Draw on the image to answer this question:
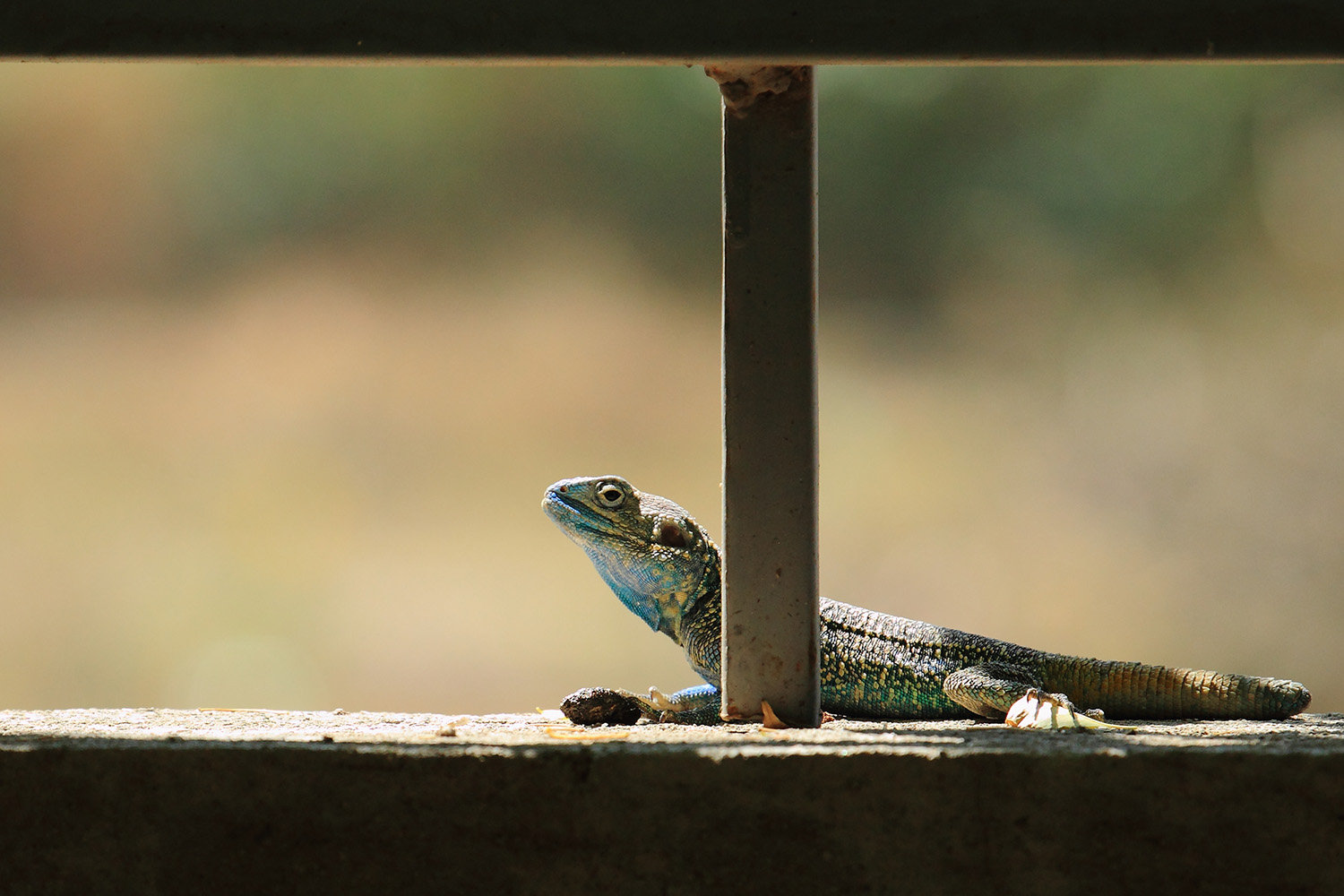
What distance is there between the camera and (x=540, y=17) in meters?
2.29

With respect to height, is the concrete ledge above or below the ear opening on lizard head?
below

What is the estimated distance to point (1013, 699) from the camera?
301cm

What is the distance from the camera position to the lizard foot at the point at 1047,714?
102 inches

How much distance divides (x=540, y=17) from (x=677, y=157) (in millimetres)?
5181

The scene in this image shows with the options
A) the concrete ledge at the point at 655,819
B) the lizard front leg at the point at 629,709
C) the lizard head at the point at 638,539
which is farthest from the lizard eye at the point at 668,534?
the concrete ledge at the point at 655,819

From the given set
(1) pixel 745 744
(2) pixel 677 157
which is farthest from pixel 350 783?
(2) pixel 677 157

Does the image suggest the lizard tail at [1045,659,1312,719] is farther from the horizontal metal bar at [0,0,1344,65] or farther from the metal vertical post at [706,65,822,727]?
the horizontal metal bar at [0,0,1344,65]

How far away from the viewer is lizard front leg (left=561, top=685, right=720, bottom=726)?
290 centimetres

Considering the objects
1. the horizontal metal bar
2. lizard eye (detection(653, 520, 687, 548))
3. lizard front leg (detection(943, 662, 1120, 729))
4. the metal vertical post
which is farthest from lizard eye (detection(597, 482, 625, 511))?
the horizontal metal bar

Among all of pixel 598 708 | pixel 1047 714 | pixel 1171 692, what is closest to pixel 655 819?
pixel 598 708

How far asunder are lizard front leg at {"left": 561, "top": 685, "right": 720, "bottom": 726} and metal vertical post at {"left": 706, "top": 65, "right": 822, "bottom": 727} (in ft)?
1.39

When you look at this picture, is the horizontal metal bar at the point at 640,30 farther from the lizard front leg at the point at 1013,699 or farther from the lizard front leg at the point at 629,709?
the lizard front leg at the point at 629,709

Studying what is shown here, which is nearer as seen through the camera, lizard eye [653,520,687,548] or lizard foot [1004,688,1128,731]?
lizard foot [1004,688,1128,731]

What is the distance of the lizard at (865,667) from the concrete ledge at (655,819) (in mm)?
1130
